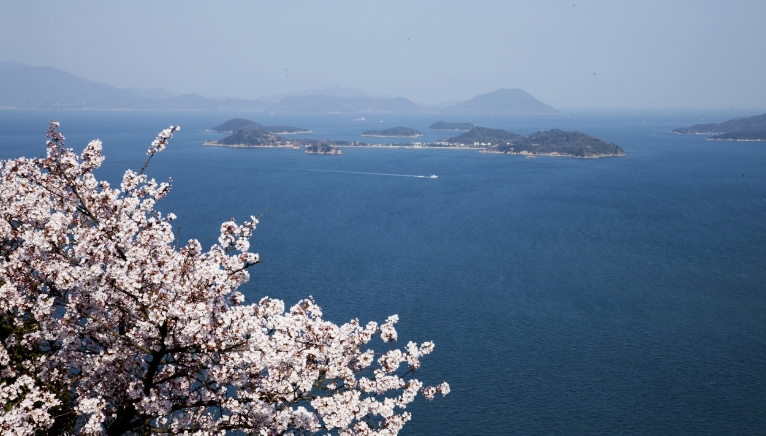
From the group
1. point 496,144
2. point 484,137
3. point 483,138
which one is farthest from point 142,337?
point 484,137

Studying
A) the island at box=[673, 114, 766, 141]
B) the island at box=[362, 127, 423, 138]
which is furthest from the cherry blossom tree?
the island at box=[673, 114, 766, 141]

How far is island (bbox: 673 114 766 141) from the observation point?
6324 inches

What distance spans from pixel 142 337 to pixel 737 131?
207105 mm

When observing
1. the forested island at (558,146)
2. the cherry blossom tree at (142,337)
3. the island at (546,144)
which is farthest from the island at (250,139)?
the cherry blossom tree at (142,337)

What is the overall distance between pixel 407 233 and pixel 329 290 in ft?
58.6

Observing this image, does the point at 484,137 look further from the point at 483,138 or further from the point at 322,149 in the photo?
the point at 322,149

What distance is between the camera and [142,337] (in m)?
5.62

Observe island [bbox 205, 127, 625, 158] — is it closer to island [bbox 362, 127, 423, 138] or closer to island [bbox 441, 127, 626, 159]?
island [bbox 441, 127, 626, 159]

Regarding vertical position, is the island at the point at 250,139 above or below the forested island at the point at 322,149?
above

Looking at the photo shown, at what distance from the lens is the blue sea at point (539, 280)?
78.3 feet

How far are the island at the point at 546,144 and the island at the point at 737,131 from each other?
171 ft

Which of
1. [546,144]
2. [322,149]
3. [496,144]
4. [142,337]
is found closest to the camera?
[142,337]

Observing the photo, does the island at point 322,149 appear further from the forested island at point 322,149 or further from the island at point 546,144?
the island at point 546,144

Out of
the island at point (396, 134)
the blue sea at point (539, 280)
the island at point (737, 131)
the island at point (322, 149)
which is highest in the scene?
the island at point (737, 131)
